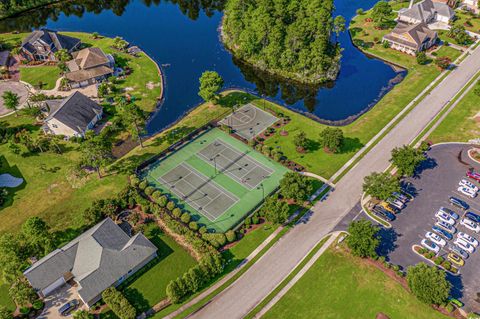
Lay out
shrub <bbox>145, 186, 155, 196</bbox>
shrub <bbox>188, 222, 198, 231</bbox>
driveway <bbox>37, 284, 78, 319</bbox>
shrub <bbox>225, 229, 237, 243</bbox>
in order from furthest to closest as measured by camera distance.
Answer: shrub <bbox>145, 186, 155, 196</bbox> < shrub <bbox>188, 222, 198, 231</bbox> < shrub <bbox>225, 229, 237, 243</bbox> < driveway <bbox>37, 284, 78, 319</bbox>

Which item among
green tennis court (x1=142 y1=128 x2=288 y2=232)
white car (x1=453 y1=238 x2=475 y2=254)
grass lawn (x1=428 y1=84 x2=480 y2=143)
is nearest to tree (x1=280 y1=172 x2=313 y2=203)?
green tennis court (x1=142 y1=128 x2=288 y2=232)

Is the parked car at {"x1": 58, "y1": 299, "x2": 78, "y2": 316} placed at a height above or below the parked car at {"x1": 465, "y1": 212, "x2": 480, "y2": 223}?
below

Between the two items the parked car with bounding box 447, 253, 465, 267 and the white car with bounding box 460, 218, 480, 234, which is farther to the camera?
the white car with bounding box 460, 218, 480, 234

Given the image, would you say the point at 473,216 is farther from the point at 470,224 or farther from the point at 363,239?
the point at 363,239

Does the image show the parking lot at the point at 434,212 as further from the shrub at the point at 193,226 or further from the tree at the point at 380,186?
the shrub at the point at 193,226

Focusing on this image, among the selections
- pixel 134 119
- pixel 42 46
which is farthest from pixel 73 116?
pixel 42 46

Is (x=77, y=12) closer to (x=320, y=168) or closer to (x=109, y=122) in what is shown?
(x=109, y=122)

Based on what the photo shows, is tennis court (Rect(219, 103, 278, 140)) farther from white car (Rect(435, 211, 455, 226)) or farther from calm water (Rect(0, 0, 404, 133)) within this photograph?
white car (Rect(435, 211, 455, 226))
